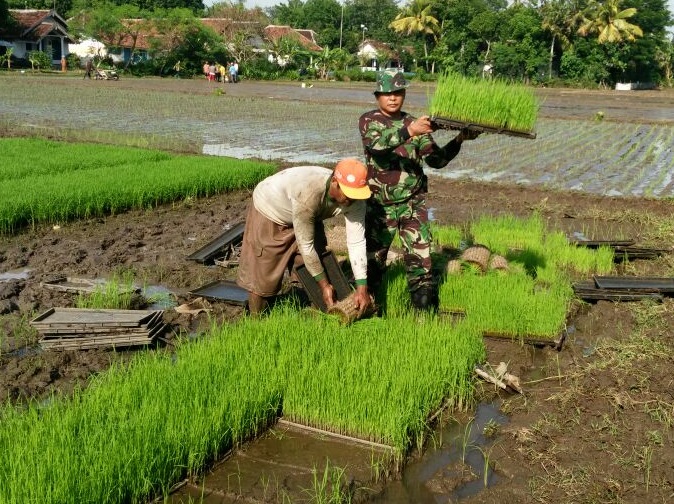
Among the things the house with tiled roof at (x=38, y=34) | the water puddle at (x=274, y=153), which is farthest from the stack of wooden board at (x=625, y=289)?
the house with tiled roof at (x=38, y=34)

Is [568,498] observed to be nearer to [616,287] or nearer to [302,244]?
[302,244]

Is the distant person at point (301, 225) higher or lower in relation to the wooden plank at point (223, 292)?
higher

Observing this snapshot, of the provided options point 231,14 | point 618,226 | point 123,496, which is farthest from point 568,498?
point 231,14

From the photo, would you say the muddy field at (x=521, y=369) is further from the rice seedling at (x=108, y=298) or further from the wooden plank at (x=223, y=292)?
the rice seedling at (x=108, y=298)

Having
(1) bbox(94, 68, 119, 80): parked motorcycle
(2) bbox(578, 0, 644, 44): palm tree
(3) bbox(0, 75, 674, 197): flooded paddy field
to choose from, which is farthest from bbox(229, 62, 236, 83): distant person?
(2) bbox(578, 0, 644, 44): palm tree

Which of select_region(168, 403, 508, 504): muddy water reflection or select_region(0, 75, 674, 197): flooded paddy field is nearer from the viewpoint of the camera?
select_region(168, 403, 508, 504): muddy water reflection

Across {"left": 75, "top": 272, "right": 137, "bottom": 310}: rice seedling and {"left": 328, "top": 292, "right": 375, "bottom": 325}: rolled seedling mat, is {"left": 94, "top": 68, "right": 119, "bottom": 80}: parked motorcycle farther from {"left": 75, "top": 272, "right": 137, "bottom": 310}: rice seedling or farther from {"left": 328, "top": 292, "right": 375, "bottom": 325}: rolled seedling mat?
{"left": 328, "top": 292, "right": 375, "bottom": 325}: rolled seedling mat

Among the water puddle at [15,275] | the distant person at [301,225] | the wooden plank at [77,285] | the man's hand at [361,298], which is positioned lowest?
the water puddle at [15,275]

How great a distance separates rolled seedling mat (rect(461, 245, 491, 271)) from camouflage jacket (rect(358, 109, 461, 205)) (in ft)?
3.97

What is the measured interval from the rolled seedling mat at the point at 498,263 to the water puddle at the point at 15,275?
3735 millimetres

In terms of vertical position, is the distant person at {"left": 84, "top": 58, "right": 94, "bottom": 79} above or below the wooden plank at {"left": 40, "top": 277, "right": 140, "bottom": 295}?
above

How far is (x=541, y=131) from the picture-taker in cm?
1691

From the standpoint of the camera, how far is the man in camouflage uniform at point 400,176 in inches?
171

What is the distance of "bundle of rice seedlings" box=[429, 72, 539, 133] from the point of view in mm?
4887
